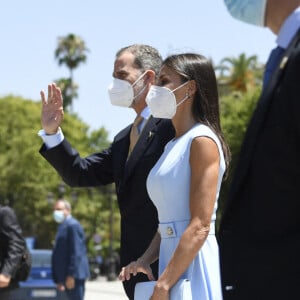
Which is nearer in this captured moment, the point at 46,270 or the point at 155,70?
the point at 155,70

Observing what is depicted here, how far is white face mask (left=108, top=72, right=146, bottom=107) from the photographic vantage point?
5645 mm

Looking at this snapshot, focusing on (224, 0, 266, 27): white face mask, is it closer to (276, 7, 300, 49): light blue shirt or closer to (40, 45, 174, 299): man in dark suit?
(276, 7, 300, 49): light blue shirt

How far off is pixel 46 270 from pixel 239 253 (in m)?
17.7

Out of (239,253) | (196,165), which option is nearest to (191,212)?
(196,165)

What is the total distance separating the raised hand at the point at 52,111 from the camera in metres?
5.57

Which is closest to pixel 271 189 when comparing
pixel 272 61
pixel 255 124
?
pixel 255 124

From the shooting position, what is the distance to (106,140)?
67188 millimetres

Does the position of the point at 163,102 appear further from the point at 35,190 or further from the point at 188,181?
the point at 35,190

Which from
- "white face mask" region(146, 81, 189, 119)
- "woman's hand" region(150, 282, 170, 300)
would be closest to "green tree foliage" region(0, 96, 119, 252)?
"white face mask" region(146, 81, 189, 119)

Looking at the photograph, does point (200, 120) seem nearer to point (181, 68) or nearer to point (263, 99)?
point (181, 68)

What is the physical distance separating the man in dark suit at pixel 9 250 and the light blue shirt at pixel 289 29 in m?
6.82

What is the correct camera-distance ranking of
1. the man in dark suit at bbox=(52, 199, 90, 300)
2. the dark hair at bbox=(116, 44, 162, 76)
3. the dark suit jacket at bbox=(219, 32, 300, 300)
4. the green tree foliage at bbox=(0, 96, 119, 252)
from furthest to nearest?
the green tree foliage at bbox=(0, 96, 119, 252)
the man in dark suit at bbox=(52, 199, 90, 300)
the dark hair at bbox=(116, 44, 162, 76)
the dark suit jacket at bbox=(219, 32, 300, 300)

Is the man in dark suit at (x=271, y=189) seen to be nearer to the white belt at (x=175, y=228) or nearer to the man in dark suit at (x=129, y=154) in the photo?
the white belt at (x=175, y=228)

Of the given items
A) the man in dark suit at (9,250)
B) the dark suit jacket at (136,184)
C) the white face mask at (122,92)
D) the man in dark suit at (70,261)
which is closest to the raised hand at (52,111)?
the dark suit jacket at (136,184)
